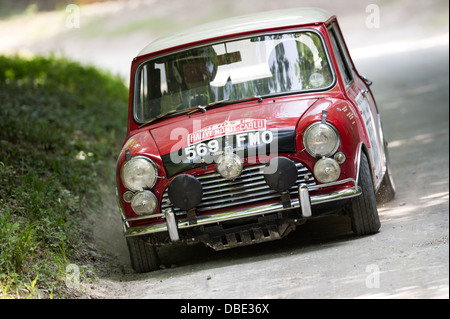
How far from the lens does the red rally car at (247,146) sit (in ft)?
20.4

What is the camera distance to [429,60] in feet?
71.7

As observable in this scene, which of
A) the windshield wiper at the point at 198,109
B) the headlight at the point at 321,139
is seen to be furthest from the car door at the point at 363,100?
the windshield wiper at the point at 198,109

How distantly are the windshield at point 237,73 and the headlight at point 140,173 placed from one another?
87 cm

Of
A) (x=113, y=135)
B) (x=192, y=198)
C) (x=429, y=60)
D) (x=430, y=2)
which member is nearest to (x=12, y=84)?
(x=113, y=135)

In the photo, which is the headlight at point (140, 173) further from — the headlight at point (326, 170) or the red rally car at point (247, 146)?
the headlight at point (326, 170)

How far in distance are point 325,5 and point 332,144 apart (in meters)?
33.8

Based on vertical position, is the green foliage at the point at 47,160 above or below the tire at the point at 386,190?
above

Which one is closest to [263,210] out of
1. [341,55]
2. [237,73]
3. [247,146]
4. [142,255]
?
[247,146]

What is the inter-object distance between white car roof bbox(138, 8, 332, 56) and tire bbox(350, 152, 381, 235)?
146cm

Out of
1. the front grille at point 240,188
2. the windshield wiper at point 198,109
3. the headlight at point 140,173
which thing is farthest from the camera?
the windshield wiper at point 198,109

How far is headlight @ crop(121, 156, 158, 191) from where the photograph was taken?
20.9 ft

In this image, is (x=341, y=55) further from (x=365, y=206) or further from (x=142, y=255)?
(x=142, y=255)

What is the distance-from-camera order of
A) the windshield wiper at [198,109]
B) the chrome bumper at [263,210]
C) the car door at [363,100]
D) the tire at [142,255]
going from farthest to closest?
1. the car door at [363,100]
2. the windshield wiper at [198,109]
3. the tire at [142,255]
4. the chrome bumper at [263,210]
